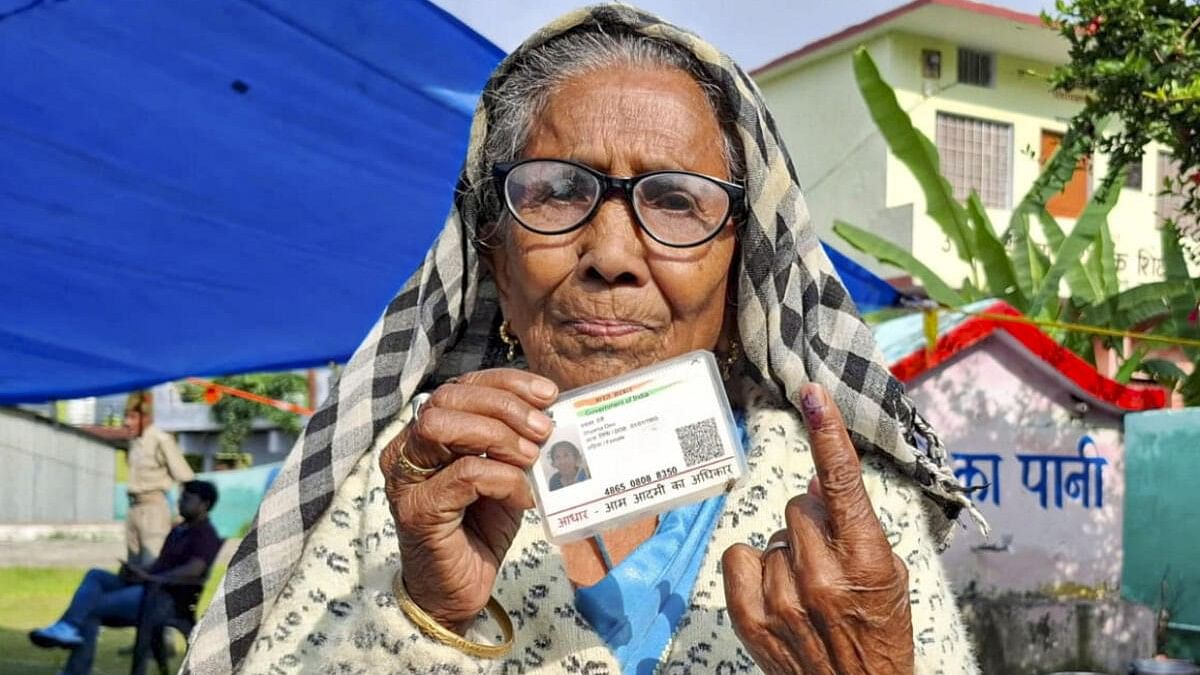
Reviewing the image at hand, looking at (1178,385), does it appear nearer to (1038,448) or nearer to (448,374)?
(1038,448)

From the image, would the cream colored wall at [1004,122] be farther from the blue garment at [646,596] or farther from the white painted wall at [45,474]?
the white painted wall at [45,474]

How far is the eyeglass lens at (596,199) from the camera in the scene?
5.12ft

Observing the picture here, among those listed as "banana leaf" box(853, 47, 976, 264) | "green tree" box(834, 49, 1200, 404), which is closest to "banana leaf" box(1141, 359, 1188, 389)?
"green tree" box(834, 49, 1200, 404)

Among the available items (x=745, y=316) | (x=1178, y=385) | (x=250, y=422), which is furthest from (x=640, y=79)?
(x=250, y=422)

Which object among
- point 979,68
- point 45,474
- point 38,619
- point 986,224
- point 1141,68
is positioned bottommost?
point 38,619

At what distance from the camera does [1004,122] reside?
1881 centimetres

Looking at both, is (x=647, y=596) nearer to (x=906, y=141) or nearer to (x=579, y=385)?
(x=579, y=385)

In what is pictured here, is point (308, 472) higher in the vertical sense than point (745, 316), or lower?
lower

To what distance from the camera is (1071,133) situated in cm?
685

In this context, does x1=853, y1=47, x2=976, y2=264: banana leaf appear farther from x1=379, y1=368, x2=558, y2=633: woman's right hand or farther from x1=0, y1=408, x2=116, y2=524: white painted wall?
x1=0, y1=408, x2=116, y2=524: white painted wall

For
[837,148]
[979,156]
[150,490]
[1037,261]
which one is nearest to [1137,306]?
[1037,261]

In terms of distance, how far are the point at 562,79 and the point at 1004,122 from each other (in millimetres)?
18597

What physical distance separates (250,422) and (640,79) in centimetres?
3137

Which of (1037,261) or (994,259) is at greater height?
(1037,261)
